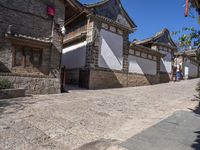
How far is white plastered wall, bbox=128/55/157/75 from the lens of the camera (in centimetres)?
1564

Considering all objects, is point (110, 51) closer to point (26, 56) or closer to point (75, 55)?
point (75, 55)

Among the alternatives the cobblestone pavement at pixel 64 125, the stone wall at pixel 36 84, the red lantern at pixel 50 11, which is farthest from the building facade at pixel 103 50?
the cobblestone pavement at pixel 64 125

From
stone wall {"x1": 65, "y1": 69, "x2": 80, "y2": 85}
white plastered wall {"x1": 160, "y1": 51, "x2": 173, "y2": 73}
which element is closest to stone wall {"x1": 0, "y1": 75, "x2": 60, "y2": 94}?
stone wall {"x1": 65, "y1": 69, "x2": 80, "y2": 85}

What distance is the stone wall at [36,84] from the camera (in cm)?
854

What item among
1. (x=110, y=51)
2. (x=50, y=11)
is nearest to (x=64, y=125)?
(x=50, y=11)

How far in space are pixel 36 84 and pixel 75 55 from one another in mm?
6006

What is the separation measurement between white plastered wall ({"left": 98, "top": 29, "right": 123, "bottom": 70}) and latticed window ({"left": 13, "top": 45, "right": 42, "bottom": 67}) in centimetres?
492

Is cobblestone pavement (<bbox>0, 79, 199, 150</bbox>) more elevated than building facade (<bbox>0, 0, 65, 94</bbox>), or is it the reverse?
building facade (<bbox>0, 0, 65, 94</bbox>)

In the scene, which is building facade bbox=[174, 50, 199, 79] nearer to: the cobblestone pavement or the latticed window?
the latticed window

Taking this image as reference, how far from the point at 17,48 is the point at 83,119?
18.0ft

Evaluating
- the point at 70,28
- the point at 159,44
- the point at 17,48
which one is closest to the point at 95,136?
the point at 17,48

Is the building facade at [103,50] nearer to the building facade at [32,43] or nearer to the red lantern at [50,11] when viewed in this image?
the red lantern at [50,11]

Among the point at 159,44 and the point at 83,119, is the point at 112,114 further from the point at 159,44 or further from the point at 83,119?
the point at 159,44

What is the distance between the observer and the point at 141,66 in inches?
655
